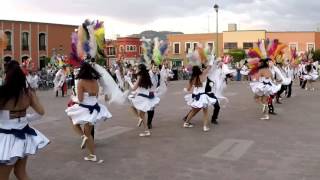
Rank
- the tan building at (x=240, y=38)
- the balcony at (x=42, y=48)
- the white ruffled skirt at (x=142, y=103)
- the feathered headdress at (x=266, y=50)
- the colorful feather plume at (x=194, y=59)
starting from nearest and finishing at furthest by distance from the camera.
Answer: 1. the white ruffled skirt at (x=142, y=103)
2. the colorful feather plume at (x=194, y=59)
3. the feathered headdress at (x=266, y=50)
4. the balcony at (x=42, y=48)
5. the tan building at (x=240, y=38)

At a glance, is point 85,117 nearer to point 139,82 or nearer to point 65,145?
point 65,145

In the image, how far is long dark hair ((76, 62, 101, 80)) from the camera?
809 cm

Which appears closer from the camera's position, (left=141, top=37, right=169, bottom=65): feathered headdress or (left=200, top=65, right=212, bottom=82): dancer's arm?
(left=200, top=65, right=212, bottom=82): dancer's arm

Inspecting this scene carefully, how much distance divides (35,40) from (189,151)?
187 ft

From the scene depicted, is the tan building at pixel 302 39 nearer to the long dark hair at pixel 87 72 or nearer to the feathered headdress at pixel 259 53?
the feathered headdress at pixel 259 53

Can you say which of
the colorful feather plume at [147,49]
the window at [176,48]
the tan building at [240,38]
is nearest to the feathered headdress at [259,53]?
the colorful feather plume at [147,49]

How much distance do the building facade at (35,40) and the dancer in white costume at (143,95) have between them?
4937 cm

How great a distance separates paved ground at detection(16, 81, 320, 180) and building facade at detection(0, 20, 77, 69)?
159 ft

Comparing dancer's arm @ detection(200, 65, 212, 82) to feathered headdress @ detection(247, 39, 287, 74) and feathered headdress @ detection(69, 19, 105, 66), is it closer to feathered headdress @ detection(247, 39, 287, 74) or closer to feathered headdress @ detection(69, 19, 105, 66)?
feathered headdress @ detection(247, 39, 287, 74)

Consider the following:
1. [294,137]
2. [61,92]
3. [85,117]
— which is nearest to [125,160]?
[85,117]

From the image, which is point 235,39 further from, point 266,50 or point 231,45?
point 266,50

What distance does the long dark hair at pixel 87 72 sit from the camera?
809 centimetres

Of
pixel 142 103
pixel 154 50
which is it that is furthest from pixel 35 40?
pixel 142 103

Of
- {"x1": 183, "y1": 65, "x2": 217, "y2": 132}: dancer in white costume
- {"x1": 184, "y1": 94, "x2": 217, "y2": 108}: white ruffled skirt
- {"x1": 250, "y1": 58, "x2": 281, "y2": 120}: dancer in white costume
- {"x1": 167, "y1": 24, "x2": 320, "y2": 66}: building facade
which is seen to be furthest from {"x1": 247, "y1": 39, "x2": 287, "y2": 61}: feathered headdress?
{"x1": 167, "y1": 24, "x2": 320, "y2": 66}: building facade
